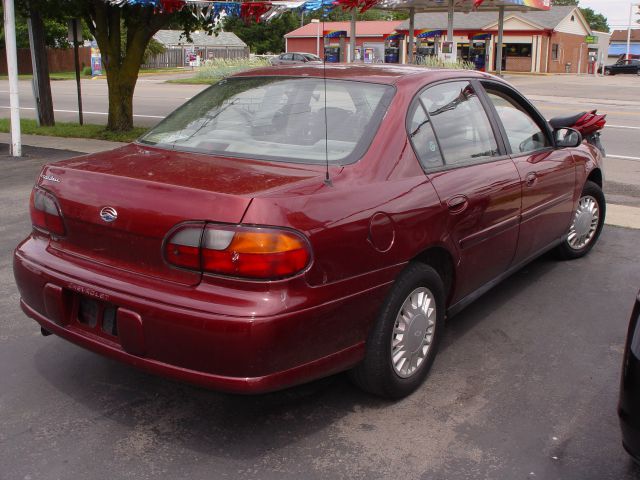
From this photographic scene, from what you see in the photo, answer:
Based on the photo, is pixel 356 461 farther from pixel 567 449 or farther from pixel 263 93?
pixel 263 93

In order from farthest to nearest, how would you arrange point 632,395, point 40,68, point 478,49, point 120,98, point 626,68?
point 626,68, point 478,49, point 40,68, point 120,98, point 632,395

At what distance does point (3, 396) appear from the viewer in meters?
3.71

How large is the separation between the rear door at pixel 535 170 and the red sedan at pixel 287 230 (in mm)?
93

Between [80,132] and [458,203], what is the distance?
12.6 meters

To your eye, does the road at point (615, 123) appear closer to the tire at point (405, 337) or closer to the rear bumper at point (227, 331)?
the tire at point (405, 337)

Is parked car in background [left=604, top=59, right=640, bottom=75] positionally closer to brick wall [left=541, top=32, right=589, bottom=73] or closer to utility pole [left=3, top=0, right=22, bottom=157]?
brick wall [left=541, top=32, right=589, bottom=73]

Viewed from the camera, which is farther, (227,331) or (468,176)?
(468,176)

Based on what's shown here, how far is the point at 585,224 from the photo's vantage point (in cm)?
602

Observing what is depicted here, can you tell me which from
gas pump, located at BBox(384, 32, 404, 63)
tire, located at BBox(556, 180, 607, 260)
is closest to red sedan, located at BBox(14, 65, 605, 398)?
tire, located at BBox(556, 180, 607, 260)

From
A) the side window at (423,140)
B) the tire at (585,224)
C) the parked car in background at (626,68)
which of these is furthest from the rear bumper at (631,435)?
the parked car in background at (626,68)

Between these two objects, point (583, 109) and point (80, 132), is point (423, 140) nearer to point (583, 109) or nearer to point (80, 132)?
point (80, 132)

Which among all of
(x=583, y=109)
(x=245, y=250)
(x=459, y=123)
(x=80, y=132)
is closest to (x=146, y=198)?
(x=245, y=250)

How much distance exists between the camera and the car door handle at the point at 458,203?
3.79 m

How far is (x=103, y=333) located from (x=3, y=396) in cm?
87
